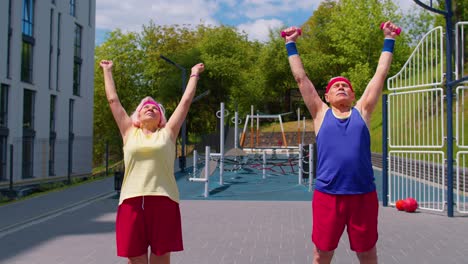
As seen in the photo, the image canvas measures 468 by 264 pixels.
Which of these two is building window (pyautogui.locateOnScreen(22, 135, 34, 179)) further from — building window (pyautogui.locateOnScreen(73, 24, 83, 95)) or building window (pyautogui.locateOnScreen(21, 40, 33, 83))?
building window (pyautogui.locateOnScreen(73, 24, 83, 95))

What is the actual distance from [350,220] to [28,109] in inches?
1043

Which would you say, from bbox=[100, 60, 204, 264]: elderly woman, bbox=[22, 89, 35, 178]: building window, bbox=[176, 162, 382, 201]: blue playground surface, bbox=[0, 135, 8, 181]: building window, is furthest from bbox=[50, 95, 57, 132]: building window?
bbox=[100, 60, 204, 264]: elderly woman

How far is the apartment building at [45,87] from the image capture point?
24.2 metres

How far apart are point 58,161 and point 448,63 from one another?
754 inches

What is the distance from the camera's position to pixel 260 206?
39.0 feet

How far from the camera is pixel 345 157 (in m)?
3.83

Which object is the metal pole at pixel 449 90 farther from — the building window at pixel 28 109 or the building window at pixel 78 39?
the building window at pixel 78 39

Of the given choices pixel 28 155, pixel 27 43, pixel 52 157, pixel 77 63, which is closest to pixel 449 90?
pixel 28 155

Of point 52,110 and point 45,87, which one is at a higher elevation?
point 45,87

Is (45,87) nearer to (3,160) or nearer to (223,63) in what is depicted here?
(3,160)

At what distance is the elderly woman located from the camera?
393cm

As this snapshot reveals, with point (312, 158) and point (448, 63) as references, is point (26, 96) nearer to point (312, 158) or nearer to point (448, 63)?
point (312, 158)

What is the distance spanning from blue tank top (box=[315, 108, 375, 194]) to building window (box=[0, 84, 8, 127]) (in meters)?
23.3

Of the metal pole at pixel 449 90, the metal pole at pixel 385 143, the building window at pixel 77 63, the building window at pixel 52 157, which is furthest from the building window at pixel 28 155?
the metal pole at pixel 449 90
